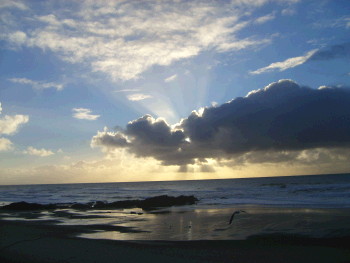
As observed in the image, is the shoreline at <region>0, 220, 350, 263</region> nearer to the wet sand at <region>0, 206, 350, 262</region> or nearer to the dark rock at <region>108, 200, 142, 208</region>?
the wet sand at <region>0, 206, 350, 262</region>

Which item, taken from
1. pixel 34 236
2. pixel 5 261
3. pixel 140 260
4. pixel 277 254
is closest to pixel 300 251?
pixel 277 254

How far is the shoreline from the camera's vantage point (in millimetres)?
11297

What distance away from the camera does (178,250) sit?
1248cm

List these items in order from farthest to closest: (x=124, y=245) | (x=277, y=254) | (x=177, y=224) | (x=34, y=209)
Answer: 1. (x=34, y=209)
2. (x=177, y=224)
3. (x=124, y=245)
4. (x=277, y=254)

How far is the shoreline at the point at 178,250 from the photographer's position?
1130 centimetres

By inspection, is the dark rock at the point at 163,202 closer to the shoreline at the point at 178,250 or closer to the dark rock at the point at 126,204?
the dark rock at the point at 126,204

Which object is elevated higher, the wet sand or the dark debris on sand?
the wet sand

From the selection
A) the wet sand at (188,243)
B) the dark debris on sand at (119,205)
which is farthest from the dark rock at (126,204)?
the wet sand at (188,243)

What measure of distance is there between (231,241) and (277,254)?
2.67 meters

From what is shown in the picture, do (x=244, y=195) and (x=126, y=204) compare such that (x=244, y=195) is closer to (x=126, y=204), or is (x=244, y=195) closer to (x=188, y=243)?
(x=126, y=204)

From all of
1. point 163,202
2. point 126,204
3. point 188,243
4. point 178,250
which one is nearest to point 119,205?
point 126,204

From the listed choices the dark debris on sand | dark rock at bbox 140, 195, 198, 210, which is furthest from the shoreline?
dark rock at bbox 140, 195, 198, 210

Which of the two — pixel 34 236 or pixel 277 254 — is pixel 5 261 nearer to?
pixel 34 236

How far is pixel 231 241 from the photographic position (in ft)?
46.5
